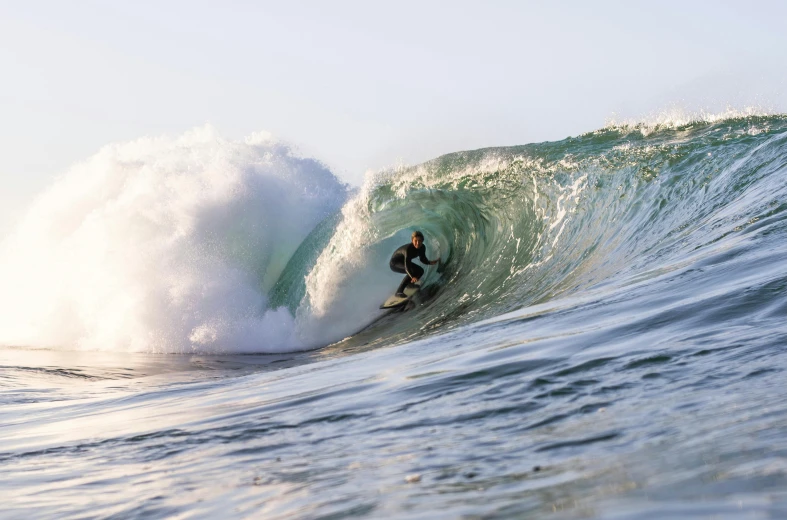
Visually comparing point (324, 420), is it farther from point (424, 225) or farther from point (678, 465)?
point (424, 225)

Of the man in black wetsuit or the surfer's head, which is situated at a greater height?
the surfer's head

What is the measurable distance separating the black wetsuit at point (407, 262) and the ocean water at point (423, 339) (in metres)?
0.28

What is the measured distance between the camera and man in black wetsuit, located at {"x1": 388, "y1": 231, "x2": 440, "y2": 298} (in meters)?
13.0

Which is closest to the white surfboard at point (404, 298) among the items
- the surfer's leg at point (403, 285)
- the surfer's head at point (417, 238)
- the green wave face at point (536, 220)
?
the surfer's leg at point (403, 285)

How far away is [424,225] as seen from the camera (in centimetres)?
1502

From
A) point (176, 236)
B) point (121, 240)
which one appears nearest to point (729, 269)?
point (176, 236)

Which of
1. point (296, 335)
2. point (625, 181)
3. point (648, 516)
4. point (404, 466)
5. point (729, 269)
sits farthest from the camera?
point (296, 335)

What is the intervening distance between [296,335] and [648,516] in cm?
1178

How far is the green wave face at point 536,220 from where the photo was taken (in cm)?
961

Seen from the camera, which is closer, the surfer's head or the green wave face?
the green wave face

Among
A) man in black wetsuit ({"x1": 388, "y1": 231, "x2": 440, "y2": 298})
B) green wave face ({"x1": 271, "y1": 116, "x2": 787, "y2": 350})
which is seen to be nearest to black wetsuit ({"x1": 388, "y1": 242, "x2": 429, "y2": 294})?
man in black wetsuit ({"x1": 388, "y1": 231, "x2": 440, "y2": 298})

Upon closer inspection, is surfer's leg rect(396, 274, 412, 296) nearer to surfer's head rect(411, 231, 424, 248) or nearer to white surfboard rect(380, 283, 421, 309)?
white surfboard rect(380, 283, 421, 309)

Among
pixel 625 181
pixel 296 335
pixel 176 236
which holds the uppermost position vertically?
pixel 176 236

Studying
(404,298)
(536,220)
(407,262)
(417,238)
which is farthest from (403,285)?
(536,220)
